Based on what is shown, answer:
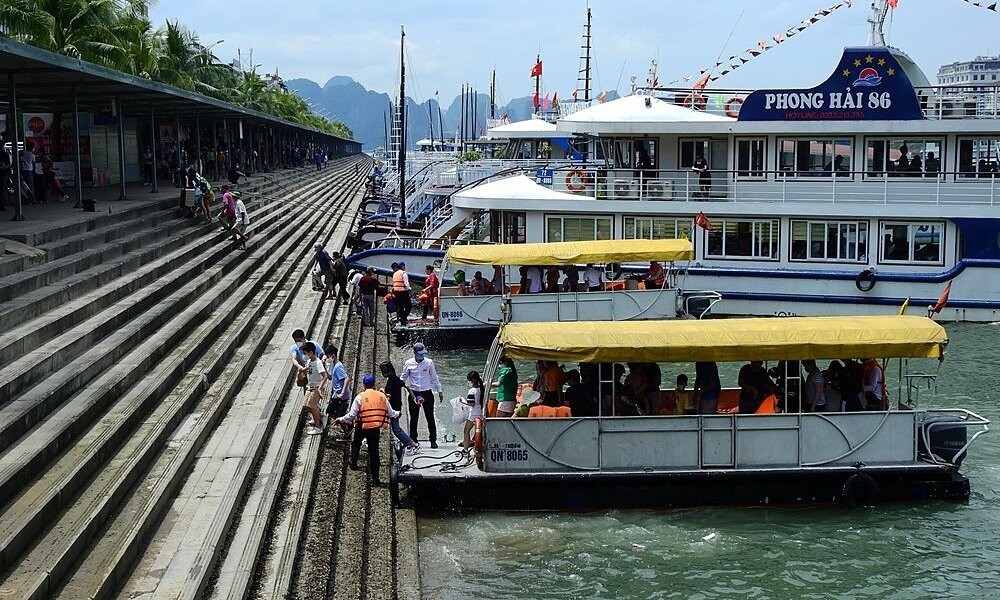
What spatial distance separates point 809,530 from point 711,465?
54.5 inches

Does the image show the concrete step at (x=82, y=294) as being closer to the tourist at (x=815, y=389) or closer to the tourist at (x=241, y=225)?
the tourist at (x=241, y=225)

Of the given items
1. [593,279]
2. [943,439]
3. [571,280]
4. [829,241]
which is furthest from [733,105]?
[943,439]

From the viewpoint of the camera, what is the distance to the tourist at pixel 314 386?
15.6 m

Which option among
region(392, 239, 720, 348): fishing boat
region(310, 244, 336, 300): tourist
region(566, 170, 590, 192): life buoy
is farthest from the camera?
region(566, 170, 590, 192): life buoy

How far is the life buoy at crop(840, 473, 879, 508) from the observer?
544 inches

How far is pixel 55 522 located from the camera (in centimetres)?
989

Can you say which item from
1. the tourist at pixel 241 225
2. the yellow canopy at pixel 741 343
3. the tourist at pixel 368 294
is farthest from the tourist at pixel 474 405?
the tourist at pixel 241 225

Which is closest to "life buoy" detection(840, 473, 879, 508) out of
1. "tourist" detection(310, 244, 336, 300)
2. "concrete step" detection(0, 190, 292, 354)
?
"concrete step" detection(0, 190, 292, 354)

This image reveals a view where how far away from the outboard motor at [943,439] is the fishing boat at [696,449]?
0.05 meters

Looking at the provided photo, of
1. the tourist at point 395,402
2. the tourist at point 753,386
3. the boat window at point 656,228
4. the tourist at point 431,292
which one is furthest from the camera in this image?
the boat window at point 656,228

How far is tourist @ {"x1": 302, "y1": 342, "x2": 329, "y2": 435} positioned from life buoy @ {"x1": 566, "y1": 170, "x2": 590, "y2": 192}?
1362cm

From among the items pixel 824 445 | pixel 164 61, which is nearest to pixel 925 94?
pixel 824 445

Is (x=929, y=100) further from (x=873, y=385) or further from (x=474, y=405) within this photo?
(x=474, y=405)

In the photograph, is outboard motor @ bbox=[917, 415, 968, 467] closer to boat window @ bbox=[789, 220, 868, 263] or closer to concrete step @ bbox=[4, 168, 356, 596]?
concrete step @ bbox=[4, 168, 356, 596]
